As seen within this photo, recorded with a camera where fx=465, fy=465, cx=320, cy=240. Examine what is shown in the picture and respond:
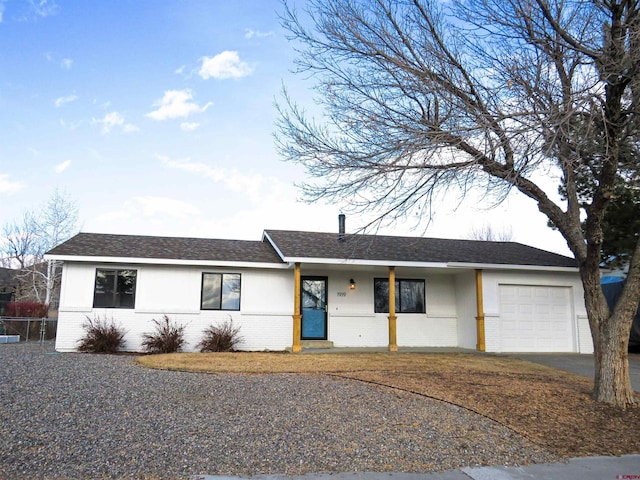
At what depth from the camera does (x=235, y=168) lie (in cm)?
1434

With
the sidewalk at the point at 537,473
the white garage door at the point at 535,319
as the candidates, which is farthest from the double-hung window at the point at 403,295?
the sidewalk at the point at 537,473

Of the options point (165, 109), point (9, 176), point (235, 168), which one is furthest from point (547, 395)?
point (9, 176)

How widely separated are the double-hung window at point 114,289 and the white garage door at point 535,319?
436 inches

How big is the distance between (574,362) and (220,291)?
32.2ft

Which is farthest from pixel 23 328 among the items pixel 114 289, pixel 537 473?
pixel 537 473

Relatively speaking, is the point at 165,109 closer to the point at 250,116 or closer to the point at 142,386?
the point at 250,116

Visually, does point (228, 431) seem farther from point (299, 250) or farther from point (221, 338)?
point (299, 250)

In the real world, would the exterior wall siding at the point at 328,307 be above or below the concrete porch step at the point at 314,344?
above

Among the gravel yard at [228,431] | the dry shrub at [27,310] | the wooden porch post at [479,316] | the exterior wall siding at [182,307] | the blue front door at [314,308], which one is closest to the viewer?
the gravel yard at [228,431]

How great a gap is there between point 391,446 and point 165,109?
1167 centimetres

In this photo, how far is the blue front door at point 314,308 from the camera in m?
14.7

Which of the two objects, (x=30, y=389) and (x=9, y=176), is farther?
(x=9, y=176)

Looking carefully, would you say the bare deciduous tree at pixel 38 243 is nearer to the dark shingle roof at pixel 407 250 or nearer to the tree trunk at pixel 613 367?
the dark shingle roof at pixel 407 250

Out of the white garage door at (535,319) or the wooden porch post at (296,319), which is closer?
the wooden porch post at (296,319)
